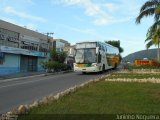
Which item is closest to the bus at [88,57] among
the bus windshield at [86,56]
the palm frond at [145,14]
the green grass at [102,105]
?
the bus windshield at [86,56]

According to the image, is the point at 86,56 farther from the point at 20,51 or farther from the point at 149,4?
the point at 20,51

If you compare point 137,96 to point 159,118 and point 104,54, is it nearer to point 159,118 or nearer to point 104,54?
point 159,118

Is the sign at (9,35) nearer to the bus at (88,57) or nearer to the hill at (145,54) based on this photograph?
the bus at (88,57)

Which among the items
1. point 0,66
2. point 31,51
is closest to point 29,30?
point 31,51

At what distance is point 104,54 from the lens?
36.6 m

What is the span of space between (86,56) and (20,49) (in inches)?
629

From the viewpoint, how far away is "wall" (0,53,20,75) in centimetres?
4225

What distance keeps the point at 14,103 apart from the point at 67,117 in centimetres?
518

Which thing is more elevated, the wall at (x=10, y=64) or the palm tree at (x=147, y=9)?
the palm tree at (x=147, y=9)

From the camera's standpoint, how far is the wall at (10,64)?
42.2 m

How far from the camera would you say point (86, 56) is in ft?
110

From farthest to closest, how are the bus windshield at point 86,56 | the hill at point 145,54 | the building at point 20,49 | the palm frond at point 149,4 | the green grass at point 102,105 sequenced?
the hill at point 145,54
the building at point 20,49
the palm frond at point 149,4
the bus windshield at point 86,56
the green grass at point 102,105

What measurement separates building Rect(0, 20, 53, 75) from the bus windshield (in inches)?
465

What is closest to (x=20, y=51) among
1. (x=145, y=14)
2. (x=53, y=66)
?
(x=53, y=66)
